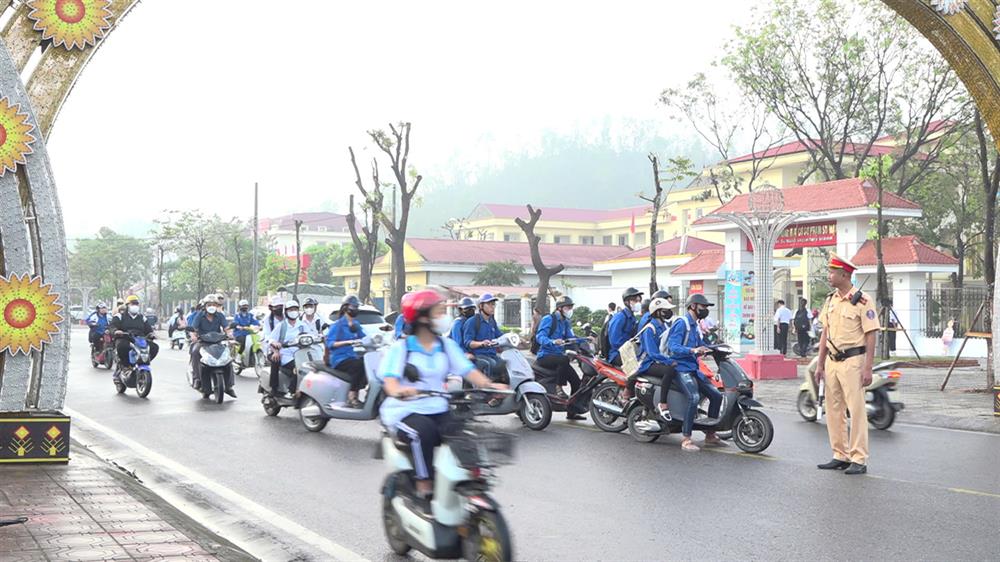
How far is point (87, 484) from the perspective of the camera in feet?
26.3

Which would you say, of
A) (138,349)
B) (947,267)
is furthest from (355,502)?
(947,267)

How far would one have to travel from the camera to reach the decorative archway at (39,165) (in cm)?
869

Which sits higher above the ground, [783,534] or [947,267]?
[947,267]

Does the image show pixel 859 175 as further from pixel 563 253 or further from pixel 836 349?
pixel 563 253

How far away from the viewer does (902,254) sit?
28578 mm

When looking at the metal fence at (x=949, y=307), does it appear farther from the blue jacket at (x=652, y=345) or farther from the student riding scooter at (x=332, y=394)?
the student riding scooter at (x=332, y=394)

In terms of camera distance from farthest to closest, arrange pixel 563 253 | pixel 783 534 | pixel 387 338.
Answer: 1. pixel 563 253
2. pixel 387 338
3. pixel 783 534

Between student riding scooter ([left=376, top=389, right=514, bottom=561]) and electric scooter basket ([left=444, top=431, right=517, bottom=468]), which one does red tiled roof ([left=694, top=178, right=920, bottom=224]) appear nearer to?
student riding scooter ([left=376, top=389, right=514, bottom=561])

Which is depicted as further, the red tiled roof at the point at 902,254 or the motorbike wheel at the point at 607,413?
the red tiled roof at the point at 902,254

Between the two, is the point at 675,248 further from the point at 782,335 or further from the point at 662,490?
the point at 662,490

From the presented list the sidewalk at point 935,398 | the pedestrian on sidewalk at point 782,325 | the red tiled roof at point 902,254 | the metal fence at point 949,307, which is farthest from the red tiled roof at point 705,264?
the sidewalk at point 935,398

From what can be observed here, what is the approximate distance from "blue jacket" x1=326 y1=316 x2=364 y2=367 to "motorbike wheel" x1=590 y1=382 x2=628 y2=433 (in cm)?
297

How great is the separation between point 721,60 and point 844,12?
4.25 m

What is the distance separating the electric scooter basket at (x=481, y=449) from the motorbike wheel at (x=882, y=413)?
876 cm
